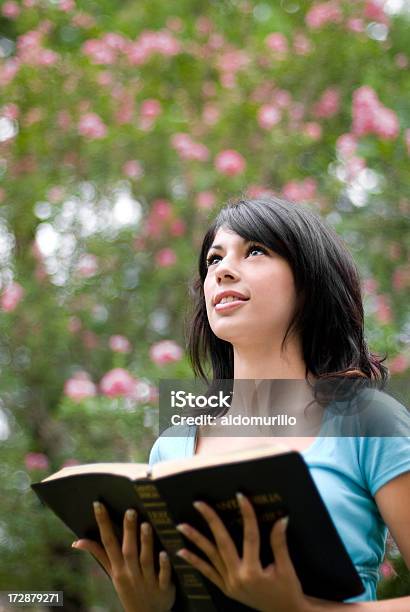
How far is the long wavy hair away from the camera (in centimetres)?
134

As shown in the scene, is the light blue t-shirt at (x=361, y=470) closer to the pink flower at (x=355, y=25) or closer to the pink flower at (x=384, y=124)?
the pink flower at (x=384, y=124)

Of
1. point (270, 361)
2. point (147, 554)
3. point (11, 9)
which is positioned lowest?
point (147, 554)

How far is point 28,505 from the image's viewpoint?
305 cm

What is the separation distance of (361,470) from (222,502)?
256 millimetres

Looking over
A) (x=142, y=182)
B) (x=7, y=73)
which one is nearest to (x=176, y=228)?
(x=142, y=182)

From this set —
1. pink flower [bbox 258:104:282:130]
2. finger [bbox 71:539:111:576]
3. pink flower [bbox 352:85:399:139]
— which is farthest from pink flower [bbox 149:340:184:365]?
finger [bbox 71:539:111:576]

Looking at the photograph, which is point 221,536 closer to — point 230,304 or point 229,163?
point 230,304

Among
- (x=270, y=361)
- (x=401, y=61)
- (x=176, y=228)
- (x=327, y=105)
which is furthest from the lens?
(x=401, y=61)

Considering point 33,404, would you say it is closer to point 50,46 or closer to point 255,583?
point 50,46

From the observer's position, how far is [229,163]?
305cm

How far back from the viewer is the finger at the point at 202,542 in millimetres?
1064

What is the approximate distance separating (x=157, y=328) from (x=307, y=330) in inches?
74.3

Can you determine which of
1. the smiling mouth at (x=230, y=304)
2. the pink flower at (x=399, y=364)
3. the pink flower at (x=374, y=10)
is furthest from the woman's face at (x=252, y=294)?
the pink flower at (x=374, y=10)

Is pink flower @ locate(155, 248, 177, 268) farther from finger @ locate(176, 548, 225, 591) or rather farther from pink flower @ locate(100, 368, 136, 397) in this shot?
finger @ locate(176, 548, 225, 591)
